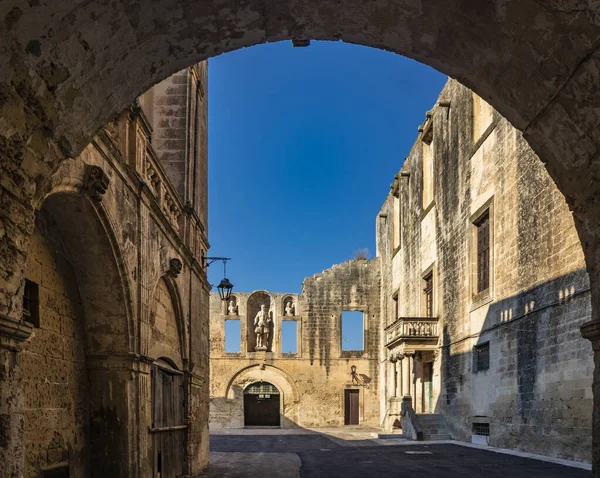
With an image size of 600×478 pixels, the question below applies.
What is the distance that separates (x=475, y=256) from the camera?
1900cm

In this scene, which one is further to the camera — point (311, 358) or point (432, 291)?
point (311, 358)

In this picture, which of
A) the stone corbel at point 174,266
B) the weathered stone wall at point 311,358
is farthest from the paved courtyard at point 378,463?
the weathered stone wall at point 311,358

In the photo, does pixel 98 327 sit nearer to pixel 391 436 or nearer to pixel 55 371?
pixel 55 371

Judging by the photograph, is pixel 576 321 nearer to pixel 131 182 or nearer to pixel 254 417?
pixel 131 182

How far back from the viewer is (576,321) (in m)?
12.5

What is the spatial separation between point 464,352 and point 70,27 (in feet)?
57.4

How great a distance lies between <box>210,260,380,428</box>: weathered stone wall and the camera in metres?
33.1

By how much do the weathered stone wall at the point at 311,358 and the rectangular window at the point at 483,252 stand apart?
1573cm

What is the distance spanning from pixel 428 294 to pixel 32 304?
20057mm

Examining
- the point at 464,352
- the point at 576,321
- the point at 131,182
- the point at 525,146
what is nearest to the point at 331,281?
the point at 464,352

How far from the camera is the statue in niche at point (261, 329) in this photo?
111 ft

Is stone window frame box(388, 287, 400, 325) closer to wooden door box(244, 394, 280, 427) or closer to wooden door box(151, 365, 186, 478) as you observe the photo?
wooden door box(244, 394, 280, 427)

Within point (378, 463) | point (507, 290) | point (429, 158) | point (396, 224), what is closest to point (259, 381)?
point (396, 224)

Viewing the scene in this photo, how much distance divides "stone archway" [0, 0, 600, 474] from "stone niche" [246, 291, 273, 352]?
30165 mm
